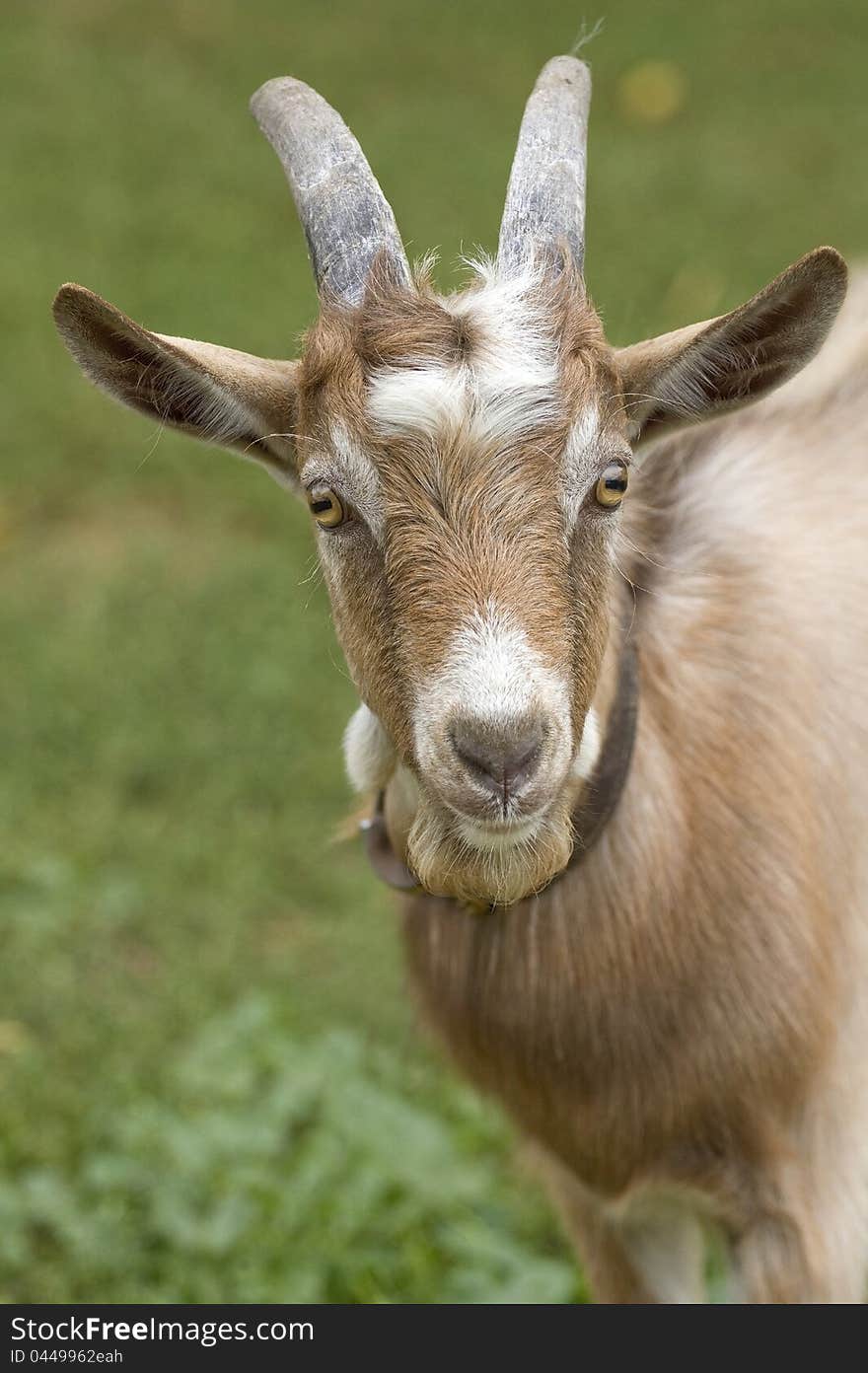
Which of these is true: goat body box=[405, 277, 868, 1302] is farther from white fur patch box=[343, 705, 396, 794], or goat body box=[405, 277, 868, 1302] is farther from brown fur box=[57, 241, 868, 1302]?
white fur patch box=[343, 705, 396, 794]

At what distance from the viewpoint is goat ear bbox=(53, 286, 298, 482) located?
8.38ft

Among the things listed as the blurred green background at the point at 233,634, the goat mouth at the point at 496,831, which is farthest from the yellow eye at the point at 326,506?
the goat mouth at the point at 496,831

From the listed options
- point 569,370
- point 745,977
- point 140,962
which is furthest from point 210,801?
point 569,370

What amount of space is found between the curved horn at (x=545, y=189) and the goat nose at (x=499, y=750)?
0.83 meters

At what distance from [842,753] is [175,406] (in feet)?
4.97

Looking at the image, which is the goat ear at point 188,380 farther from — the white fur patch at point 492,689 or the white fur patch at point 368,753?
the white fur patch at point 492,689

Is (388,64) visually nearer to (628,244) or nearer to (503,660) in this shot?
(628,244)

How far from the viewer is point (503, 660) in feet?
7.48

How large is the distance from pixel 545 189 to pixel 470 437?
22.6 inches

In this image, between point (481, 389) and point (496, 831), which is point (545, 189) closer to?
point (481, 389)

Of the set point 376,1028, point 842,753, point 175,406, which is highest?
point 175,406

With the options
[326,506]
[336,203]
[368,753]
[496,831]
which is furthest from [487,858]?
[336,203]

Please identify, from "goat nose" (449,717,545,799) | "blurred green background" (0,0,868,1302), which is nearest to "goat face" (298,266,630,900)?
"goat nose" (449,717,545,799)

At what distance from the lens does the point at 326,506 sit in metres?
2.56
